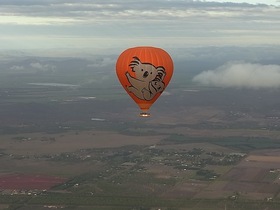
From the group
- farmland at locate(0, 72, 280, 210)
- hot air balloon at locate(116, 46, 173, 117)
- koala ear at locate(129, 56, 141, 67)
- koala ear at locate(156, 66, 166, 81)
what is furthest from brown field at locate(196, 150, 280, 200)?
koala ear at locate(129, 56, 141, 67)

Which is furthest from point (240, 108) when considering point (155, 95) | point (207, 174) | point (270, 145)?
point (155, 95)

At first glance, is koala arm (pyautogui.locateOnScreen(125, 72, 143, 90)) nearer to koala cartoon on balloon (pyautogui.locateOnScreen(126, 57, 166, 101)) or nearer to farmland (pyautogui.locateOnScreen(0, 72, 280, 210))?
koala cartoon on balloon (pyautogui.locateOnScreen(126, 57, 166, 101))

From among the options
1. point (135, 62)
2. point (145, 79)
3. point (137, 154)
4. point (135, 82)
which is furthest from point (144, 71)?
point (137, 154)

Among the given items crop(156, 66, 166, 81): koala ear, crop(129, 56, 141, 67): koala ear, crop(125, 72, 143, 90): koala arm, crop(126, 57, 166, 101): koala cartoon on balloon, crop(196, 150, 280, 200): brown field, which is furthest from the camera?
crop(196, 150, 280, 200): brown field

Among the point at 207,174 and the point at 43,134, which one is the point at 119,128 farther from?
the point at 207,174

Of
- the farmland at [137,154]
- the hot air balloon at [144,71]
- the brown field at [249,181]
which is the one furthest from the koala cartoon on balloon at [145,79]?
the brown field at [249,181]

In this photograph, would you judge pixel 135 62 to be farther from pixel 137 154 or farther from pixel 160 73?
pixel 137 154

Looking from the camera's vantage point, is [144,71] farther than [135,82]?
No
